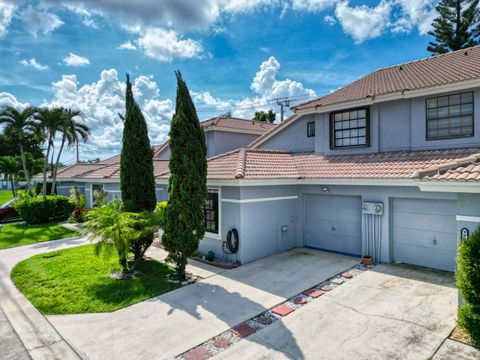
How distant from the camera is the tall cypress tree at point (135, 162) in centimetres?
1178

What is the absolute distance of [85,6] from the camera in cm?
929

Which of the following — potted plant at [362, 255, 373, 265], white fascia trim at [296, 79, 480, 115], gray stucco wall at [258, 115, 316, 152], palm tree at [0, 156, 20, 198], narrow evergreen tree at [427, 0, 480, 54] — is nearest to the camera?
white fascia trim at [296, 79, 480, 115]

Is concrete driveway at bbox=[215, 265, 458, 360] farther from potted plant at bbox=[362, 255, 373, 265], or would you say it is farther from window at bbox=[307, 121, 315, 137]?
window at bbox=[307, 121, 315, 137]

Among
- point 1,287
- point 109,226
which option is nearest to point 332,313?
point 109,226

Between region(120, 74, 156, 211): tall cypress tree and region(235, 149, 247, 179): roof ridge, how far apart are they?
359cm

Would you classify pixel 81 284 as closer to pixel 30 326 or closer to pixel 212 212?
pixel 30 326

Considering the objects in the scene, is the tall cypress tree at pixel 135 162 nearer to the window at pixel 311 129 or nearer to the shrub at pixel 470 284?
the window at pixel 311 129

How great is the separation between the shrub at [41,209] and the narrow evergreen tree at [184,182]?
1441 cm

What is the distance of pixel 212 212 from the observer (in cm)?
1157

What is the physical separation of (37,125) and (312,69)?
743 inches

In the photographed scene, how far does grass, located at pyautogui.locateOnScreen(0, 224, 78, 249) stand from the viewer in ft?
49.1

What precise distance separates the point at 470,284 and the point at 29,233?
19.5m

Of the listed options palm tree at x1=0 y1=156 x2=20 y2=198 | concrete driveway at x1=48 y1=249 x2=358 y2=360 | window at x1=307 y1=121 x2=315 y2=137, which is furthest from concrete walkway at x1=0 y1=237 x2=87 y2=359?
Answer: palm tree at x1=0 y1=156 x2=20 y2=198

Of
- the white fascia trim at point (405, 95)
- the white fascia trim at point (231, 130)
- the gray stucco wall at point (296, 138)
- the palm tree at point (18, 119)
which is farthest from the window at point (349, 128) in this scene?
the palm tree at point (18, 119)
